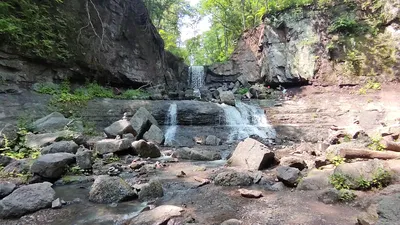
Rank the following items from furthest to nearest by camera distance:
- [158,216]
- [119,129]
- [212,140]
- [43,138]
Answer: [212,140]
[119,129]
[43,138]
[158,216]

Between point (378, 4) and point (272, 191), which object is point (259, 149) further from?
point (378, 4)

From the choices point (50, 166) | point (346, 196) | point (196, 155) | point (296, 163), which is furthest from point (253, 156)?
point (50, 166)

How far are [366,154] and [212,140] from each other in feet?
20.0

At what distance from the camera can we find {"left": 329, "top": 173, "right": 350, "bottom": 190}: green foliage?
434cm

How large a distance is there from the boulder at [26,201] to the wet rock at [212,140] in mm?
6938

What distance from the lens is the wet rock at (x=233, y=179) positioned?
515 centimetres

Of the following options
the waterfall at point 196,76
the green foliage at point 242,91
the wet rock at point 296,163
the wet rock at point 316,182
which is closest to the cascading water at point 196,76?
the waterfall at point 196,76

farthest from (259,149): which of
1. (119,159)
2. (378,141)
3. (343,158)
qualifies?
(119,159)

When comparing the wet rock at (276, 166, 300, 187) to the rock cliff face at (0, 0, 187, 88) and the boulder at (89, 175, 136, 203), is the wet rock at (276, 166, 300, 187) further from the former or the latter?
the rock cliff face at (0, 0, 187, 88)

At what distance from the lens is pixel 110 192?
4422mm

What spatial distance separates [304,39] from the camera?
1806 centimetres

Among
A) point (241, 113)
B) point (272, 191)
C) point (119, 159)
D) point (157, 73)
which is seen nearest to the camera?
point (272, 191)

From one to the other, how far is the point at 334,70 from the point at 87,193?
16568mm

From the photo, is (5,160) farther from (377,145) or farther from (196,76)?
(196,76)
